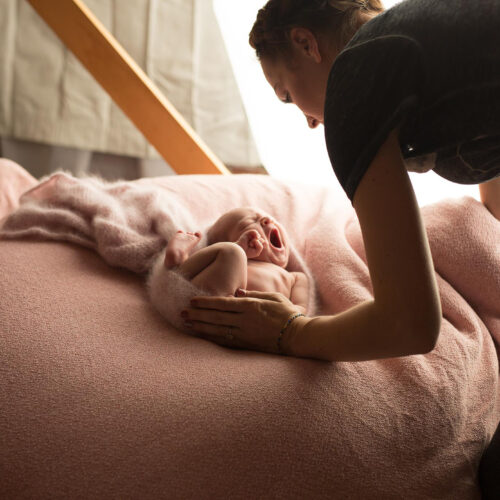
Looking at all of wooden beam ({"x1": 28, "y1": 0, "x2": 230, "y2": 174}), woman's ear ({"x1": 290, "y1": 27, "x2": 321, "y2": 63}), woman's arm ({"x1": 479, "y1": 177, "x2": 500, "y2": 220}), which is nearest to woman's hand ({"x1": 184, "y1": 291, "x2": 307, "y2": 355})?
woman's ear ({"x1": 290, "y1": 27, "x2": 321, "y2": 63})

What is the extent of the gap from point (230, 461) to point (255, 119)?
1.69 meters

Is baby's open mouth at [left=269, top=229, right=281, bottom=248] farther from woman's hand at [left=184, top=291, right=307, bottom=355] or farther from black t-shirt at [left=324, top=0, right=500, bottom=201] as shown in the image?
black t-shirt at [left=324, top=0, right=500, bottom=201]

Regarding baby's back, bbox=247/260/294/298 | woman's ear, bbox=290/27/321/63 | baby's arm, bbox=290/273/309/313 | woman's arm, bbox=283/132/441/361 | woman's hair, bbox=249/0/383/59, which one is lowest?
baby's arm, bbox=290/273/309/313

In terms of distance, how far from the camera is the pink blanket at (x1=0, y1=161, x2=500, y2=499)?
2.66 ft

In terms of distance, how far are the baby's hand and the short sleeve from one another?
1.77 feet

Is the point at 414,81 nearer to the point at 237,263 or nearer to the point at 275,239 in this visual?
the point at 237,263

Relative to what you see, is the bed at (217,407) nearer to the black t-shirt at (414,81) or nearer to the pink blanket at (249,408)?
the pink blanket at (249,408)

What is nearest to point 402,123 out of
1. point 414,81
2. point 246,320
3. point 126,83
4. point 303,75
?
point 414,81

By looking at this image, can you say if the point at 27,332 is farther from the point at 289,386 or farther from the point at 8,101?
the point at 8,101

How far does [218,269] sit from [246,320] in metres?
0.16

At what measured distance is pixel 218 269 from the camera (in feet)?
3.61

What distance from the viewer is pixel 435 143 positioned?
75 cm

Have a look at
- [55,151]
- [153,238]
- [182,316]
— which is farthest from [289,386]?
[55,151]

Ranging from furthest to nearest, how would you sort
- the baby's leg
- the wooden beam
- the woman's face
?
the wooden beam
the baby's leg
the woman's face
